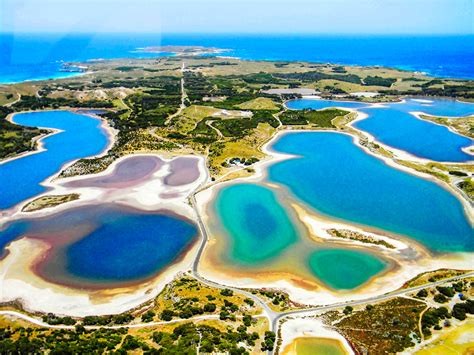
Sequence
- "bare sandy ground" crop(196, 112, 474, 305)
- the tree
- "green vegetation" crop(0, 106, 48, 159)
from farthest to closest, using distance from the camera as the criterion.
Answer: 1. "green vegetation" crop(0, 106, 48, 159)
2. "bare sandy ground" crop(196, 112, 474, 305)
3. the tree

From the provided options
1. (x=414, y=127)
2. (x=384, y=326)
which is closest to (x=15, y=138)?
(x=384, y=326)

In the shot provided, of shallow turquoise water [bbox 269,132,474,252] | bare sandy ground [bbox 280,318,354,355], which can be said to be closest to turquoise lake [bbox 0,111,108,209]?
shallow turquoise water [bbox 269,132,474,252]

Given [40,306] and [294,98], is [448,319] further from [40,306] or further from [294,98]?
[294,98]

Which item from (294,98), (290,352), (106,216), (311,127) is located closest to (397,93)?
(294,98)

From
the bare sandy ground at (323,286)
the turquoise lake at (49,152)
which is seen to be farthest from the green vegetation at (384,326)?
the turquoise lake at (49,152)

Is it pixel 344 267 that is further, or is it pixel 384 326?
pixel 344 267

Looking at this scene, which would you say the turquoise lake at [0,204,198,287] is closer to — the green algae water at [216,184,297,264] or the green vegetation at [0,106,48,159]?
the green algae water at [216,184,297,264]

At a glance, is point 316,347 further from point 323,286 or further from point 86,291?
point 86,291
